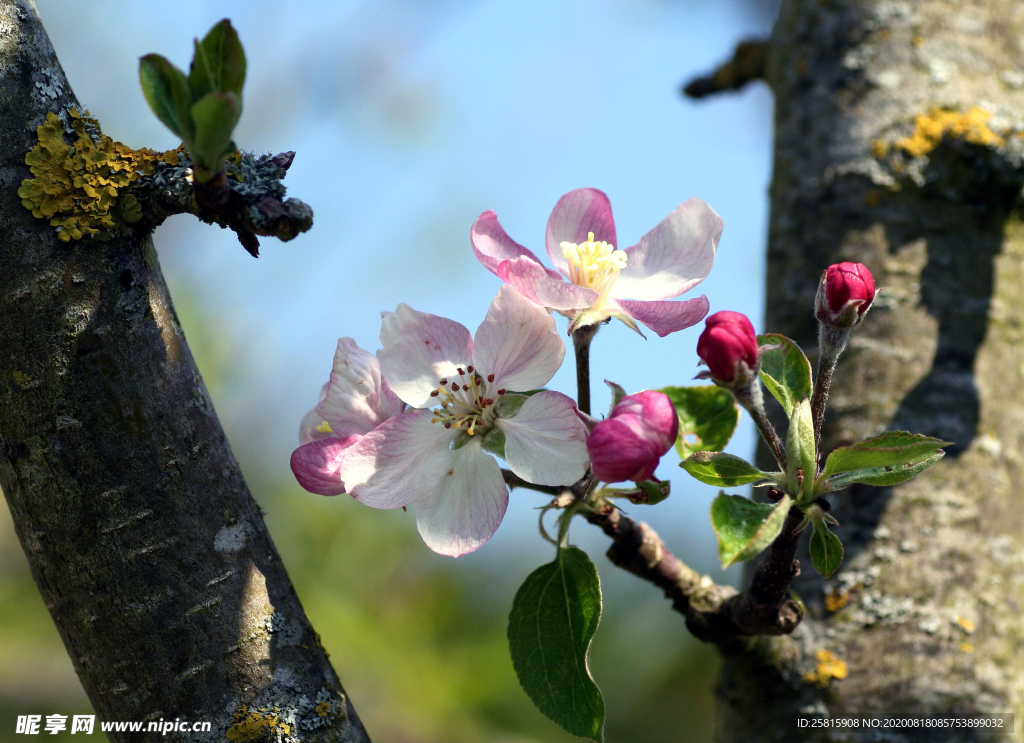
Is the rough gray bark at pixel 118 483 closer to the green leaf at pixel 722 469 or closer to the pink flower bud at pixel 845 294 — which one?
the green leaf at pixel 722 469

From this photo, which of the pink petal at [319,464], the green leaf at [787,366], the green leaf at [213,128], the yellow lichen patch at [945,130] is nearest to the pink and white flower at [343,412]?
the pink petal at [319,464]

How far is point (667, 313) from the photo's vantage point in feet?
3.80

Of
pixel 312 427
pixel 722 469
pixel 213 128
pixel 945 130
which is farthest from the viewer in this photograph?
pixel 945 130

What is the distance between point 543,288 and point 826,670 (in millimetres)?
1067

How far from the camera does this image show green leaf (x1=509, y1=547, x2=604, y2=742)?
1.11 m

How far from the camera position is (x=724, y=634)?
1.48 m

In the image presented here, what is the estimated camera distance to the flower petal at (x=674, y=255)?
1.27 meters

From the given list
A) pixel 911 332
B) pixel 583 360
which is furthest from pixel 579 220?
pixel 911 332

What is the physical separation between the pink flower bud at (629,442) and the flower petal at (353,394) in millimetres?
368

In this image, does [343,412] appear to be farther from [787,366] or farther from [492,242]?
[787,366]

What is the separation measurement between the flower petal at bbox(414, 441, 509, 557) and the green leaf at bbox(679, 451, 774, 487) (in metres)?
0.27

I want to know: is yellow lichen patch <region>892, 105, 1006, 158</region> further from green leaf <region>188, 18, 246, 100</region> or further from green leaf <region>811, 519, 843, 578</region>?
green leaf <region>188, 18, 246, 100</region>

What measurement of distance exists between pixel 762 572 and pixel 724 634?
27 cm

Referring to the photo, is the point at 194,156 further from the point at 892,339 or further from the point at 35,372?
the point at 892,339
